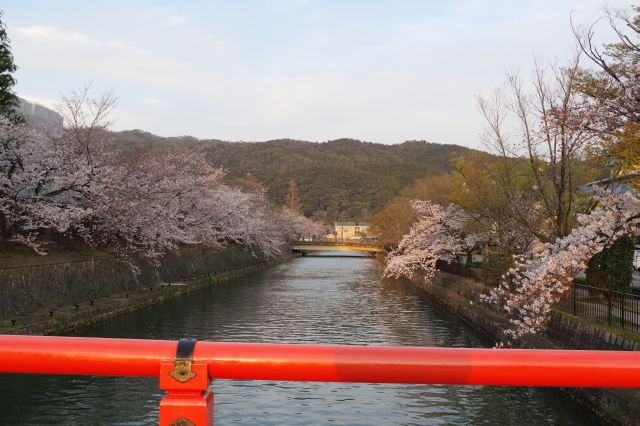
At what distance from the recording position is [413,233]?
34.8 metres

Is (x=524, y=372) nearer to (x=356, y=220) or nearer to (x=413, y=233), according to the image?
(x=413, y=233)

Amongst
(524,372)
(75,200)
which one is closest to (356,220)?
(75,200)

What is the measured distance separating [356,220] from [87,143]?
140271 millimetres

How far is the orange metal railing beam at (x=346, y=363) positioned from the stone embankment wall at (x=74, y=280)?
707 inches

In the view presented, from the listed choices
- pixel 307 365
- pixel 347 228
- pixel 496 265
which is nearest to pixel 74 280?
A: pixel 496 265

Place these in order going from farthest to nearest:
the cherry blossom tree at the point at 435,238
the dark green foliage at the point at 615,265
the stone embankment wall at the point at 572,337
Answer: the cherry blossom tree at the point at 435,238 < the dark green foliage at the point at 615,265 < the stone embankment wall at the point at 572,337

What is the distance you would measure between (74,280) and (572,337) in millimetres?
18160

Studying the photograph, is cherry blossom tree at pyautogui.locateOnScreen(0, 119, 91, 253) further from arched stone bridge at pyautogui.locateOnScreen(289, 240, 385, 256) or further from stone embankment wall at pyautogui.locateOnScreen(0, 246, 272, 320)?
arched stone bridge at pyautogui.locateOnScreen(289, 240, 385, 256)

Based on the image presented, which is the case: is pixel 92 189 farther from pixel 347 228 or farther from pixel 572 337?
pixel 347 228

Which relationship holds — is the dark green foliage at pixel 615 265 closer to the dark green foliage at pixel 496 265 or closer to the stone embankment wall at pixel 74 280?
the dark green foliage at pixel 496 265

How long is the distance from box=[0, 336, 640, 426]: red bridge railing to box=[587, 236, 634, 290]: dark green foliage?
16.4 meters

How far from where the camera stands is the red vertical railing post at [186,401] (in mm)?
2072

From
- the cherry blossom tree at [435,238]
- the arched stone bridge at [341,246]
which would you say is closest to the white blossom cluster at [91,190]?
the cherry blossom tree at [435,238]

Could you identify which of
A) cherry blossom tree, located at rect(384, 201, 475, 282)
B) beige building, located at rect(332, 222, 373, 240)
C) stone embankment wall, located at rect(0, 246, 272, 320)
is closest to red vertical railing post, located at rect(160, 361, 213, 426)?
stone embankment wall, located at rect(0, 246, 272, 320)
